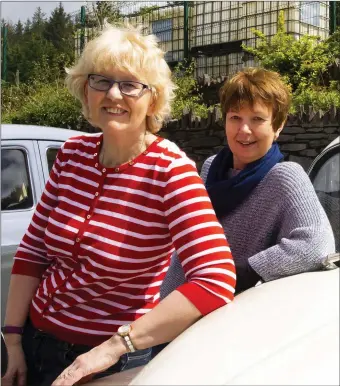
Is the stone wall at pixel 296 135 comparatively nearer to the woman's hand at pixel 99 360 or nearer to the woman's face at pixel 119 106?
the woman's face at pixel 119 106

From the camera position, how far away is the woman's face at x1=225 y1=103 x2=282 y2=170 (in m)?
2.35

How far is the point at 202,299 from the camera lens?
175 cm

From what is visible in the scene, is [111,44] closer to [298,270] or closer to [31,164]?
[298,270]

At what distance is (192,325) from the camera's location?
1.70 m

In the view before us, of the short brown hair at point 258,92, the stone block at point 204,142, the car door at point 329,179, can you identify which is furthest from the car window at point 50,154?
the stone block at point 204,142

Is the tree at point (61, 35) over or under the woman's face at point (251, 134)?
over

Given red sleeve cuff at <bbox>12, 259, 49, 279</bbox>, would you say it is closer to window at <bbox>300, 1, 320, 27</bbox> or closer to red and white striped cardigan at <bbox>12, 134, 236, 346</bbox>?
red and white striped cardigan at <bbox>12, 134, 236, 346</bbox>

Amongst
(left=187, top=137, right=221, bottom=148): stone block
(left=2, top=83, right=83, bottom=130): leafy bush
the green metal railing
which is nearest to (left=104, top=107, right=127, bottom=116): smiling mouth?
(left=187, top=137, right=221, bottom=148): stone block

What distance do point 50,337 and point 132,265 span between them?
36cm

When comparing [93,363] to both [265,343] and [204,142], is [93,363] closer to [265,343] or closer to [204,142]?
[265,343]

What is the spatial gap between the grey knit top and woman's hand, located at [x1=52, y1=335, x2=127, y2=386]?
45cm

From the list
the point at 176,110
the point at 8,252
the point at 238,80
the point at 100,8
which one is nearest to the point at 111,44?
the point at 238,80

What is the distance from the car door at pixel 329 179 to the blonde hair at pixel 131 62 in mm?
649

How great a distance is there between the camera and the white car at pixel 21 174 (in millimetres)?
4926
